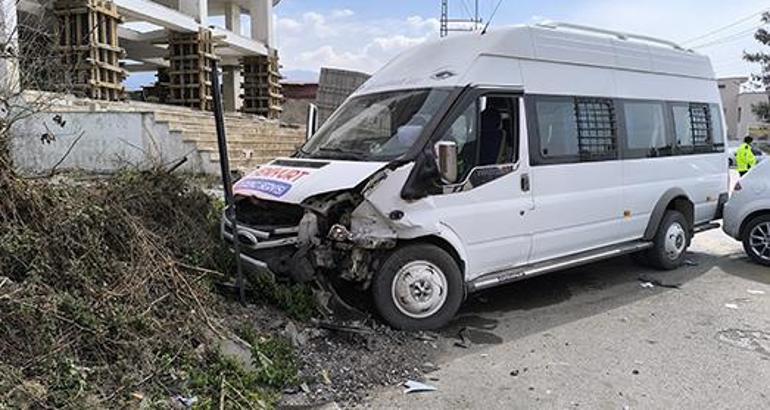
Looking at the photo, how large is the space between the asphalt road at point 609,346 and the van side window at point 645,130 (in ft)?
4.98

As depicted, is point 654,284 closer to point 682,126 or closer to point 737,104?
point 682,126

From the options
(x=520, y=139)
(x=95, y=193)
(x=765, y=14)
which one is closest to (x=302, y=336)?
(x=95, y=193)

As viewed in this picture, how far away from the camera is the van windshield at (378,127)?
211 inches

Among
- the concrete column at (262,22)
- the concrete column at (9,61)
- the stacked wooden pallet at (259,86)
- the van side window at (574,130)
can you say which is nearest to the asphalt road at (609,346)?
the van side window at (574,130)

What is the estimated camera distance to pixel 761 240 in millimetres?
7973

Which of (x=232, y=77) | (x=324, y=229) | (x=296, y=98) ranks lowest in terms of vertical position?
(x=324, y=229)

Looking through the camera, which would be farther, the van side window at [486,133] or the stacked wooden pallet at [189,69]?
the stacked wooden pallet at [189,69]

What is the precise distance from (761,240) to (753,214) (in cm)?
35

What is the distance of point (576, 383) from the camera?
4.38m

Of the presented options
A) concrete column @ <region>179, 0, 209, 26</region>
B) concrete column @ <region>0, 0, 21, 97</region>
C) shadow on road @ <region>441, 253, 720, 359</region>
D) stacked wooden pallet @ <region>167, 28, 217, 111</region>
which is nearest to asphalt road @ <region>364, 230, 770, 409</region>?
shadow on road @ <region>441, 253, 720, 359</region>

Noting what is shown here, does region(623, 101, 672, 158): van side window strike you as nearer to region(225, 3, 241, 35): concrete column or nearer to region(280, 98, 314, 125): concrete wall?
region(225, 3, 241, 35): concrete column

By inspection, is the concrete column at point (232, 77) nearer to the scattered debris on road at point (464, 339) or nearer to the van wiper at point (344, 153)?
the van wiper at point (344, 153)

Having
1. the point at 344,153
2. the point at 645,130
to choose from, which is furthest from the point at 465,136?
the point at 645,130

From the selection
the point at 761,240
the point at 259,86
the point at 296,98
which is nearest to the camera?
the point at 761,240
